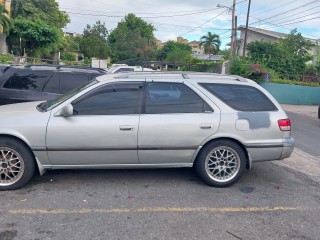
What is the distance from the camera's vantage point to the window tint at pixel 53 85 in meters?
6.73

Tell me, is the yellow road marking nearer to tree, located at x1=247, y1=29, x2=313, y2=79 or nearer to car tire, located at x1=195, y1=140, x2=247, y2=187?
car tire, located at x1=195, y1=140, x2=247, y2=187

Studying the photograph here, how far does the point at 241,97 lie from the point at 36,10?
135ft

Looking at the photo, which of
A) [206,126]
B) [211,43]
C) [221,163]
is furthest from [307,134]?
[211,43]

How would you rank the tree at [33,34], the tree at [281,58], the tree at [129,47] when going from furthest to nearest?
the tree at [129,47], the tree at [33,34], the tree at [281,58]

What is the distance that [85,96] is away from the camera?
4.35m

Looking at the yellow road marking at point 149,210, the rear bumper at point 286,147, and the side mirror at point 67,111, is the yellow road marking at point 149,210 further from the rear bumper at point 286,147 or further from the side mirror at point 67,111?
the side mirror at point 67,111

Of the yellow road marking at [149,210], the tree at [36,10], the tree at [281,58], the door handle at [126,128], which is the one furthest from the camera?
the tree at [36,10]

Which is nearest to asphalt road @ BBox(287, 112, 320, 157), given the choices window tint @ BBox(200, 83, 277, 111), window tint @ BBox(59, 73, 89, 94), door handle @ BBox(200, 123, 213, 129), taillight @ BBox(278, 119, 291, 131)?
taillight @ BBox(278, 119, 291, 131)

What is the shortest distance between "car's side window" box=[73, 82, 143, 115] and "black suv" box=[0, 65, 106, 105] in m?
2.63

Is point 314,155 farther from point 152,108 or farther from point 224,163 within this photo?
point 152,108

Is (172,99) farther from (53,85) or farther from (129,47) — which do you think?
(129,47)

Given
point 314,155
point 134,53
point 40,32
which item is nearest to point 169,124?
point 314,155

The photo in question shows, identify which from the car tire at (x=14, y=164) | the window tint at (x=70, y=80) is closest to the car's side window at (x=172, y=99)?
the car tire at (x=14, y=164)

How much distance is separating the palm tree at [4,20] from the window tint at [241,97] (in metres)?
27.2
